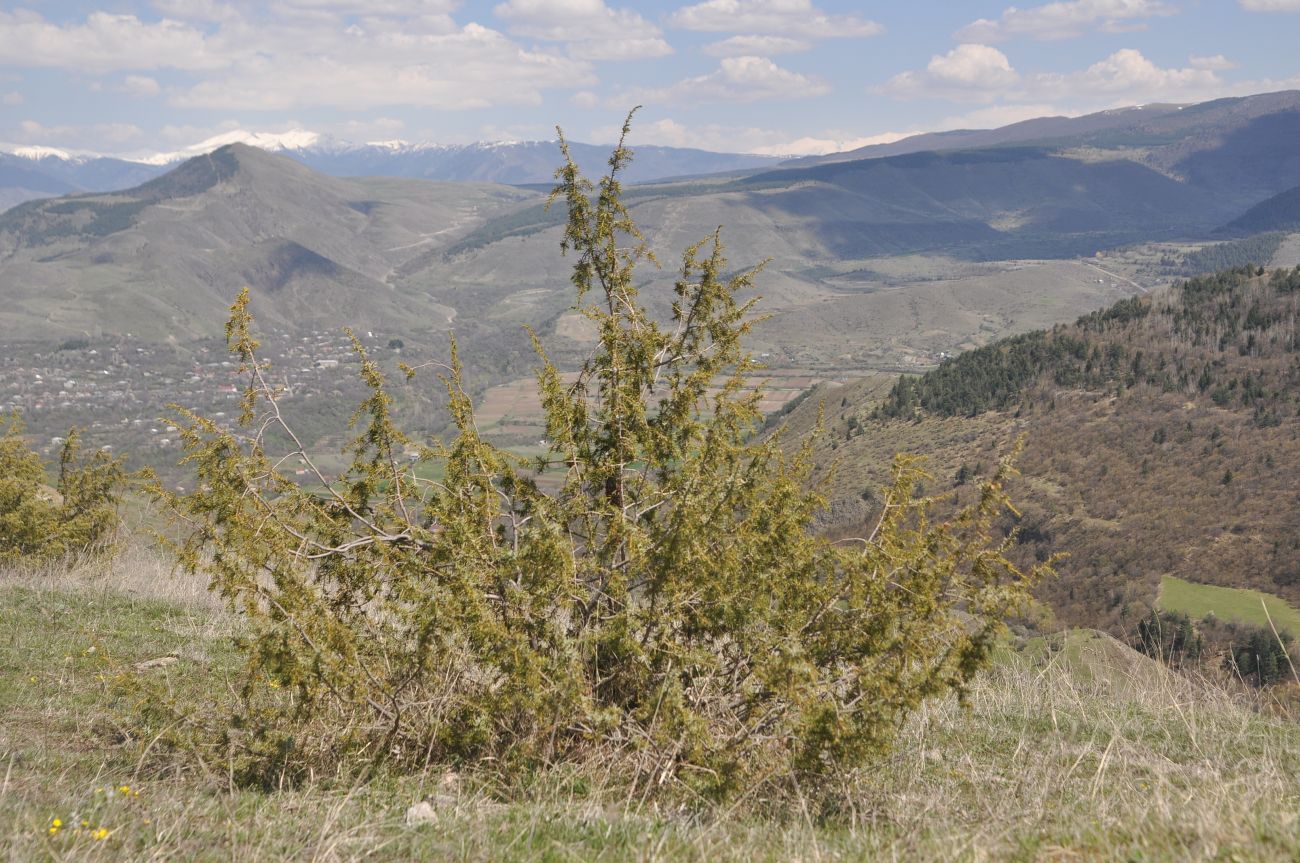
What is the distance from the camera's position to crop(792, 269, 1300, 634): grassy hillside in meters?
35.2

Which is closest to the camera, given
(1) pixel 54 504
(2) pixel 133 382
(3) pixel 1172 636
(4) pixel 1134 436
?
(1) pixel 54 504

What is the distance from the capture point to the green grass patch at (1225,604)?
29.4 metres

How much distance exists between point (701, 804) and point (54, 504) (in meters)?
15.4

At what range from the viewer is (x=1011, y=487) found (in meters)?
44.5

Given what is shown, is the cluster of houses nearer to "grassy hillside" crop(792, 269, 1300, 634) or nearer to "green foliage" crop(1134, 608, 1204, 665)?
"grassy hillside" crop(792, 269, 1300, 634)

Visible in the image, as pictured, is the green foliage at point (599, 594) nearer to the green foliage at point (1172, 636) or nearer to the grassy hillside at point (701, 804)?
the grassy hillside at point (701, 804)

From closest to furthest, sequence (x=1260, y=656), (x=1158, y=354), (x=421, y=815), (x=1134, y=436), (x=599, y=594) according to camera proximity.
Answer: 1. (x=421, y=815)
2. (x=599, y=594)
3. (x=1260, y=656)
4. (x=1134, y=436)
5. (x=1158, y=354)

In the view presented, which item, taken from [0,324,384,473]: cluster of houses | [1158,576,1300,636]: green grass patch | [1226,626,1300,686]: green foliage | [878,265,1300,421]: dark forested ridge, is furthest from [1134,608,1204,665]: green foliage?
[0,324,384,473]: cluster of houses

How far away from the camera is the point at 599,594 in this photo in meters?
5.20

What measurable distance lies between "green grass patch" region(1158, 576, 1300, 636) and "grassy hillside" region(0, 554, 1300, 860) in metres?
26.2

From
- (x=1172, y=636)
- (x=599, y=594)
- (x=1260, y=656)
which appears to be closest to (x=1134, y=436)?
(x=1260, y=656)

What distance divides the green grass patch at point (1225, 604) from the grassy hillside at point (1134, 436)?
0.54 metres

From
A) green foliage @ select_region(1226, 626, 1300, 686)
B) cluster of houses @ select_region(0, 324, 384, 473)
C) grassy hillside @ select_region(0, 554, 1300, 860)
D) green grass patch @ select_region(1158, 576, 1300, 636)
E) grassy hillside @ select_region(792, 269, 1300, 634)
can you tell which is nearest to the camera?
grassy hillside @ select_region(0, 554, 1300, 860)

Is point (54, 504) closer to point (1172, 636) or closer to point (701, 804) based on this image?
point (701, 804)
